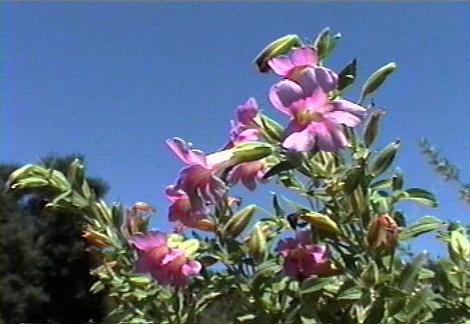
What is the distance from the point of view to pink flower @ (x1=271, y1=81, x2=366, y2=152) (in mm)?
775

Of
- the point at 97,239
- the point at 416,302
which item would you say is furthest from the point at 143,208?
the point at 416,302

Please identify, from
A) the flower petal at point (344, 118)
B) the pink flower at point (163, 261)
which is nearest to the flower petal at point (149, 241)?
the pink flower at point (163, 261)

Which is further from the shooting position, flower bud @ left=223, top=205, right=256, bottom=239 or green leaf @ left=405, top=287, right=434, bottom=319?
flower bud @ left=223, top=205, right=256, bottom=239

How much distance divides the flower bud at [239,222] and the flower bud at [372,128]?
0.15m

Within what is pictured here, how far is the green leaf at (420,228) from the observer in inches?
34.1

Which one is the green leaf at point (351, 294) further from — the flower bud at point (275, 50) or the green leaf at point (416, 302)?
the flower bud at point (275, 50)

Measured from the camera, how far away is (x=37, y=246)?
45.9 feet

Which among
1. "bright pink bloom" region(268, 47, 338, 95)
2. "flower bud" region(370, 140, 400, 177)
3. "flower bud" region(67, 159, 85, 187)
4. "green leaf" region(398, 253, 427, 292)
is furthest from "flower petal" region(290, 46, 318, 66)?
"flower bud" region(67, 159, 85, 187)

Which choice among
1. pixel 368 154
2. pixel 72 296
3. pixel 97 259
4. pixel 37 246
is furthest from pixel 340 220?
pixel 37 246

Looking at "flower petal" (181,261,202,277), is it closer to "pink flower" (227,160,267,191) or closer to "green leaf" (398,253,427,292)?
"pink flower" (227,160,267,191)

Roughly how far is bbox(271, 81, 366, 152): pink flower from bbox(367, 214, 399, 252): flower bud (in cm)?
7

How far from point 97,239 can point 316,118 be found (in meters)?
0.32

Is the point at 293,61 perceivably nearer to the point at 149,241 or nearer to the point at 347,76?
the point at 347,76

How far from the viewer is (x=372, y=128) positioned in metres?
0.82
